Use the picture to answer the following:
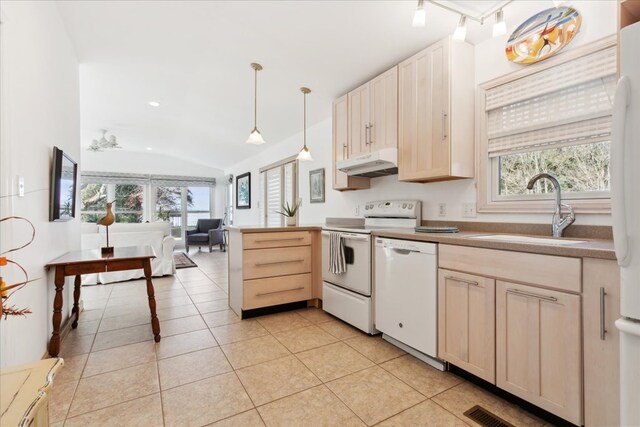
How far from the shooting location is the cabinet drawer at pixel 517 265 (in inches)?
53.8

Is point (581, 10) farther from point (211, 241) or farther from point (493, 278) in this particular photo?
point (211, 241)

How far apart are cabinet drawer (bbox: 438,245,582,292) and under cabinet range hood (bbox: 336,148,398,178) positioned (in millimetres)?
1030

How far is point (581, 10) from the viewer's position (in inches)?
71.9

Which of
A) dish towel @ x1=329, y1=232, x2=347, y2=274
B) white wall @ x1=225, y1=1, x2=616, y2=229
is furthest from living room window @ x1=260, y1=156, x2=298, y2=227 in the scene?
dish towel @ x1=329, y1=232, x2=347, y2=274

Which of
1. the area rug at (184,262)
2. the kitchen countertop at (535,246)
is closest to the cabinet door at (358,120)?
the kitchen countertop at (535,246)

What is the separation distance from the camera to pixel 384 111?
9.35ft

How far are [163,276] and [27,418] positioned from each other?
465cm

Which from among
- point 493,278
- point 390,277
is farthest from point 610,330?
point 390,277

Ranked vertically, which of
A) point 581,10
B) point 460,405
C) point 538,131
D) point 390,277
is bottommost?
point 460,405

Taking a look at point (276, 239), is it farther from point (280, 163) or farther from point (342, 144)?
point (280, 163)

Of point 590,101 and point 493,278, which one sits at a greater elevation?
point 590,101

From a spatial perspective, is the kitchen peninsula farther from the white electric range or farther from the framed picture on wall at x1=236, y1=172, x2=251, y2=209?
the framed picture on wall at x1=236, y1=172, x2=251, y2=209

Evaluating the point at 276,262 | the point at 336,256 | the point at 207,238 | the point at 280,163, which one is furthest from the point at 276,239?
the point at 207,238

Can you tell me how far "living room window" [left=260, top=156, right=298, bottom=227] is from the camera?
17.4 feet
